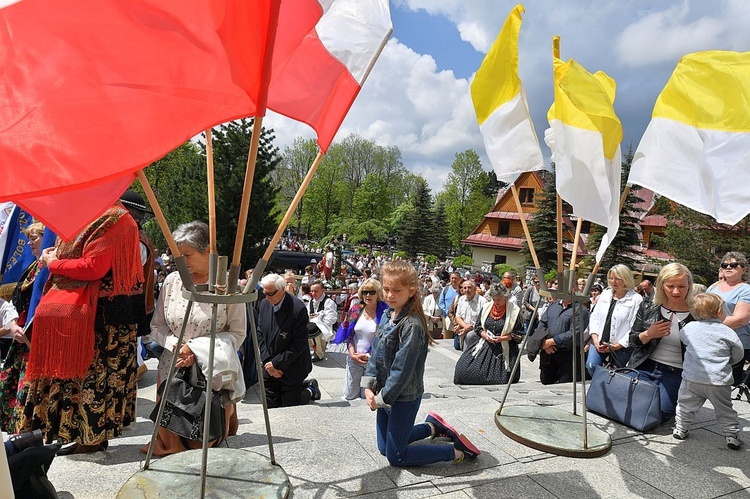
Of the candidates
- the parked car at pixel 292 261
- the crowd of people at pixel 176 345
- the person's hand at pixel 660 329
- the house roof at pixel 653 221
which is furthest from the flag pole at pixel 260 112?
the house roof at pixel 653 221

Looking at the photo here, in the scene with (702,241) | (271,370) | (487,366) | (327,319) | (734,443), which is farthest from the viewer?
(702,241)

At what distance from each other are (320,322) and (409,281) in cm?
466

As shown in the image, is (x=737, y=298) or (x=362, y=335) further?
(x=362, y=335)

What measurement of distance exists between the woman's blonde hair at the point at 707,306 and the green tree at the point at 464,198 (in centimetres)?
4731

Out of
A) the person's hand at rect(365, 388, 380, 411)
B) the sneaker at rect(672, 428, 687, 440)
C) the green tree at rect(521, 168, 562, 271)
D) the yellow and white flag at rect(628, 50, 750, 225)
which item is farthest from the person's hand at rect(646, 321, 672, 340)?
the green tree at rect(521, 168, 562, 271)

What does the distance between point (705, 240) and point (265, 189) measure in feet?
78.9

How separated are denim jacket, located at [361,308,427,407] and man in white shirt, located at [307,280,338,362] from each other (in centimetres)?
335

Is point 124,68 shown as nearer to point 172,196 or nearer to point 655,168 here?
point 655,168

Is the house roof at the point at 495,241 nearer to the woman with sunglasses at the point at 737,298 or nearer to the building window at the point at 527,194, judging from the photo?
the building window at the point at 527,194

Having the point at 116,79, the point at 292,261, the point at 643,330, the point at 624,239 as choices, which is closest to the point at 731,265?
the point at 643,330

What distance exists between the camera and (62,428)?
3.01 metres

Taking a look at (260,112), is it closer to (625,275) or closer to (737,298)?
(625,275)

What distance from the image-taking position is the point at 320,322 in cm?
767

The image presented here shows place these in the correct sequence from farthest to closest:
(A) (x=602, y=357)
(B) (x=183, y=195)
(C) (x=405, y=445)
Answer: (B) (x=183, y=195), (A) (x=602, y=357), (C) (x=405, y=445)
